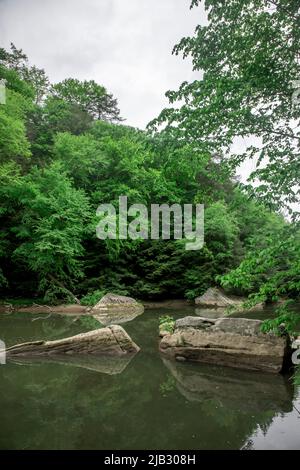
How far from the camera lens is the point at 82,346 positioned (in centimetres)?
841

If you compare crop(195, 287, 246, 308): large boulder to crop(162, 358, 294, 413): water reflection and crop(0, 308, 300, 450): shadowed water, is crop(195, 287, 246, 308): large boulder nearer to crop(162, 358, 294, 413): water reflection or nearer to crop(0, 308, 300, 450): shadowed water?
crop(0, 308, 300, 450): shadowed water

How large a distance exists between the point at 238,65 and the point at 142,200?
18.1 m

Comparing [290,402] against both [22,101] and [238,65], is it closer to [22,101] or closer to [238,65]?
[238,65]

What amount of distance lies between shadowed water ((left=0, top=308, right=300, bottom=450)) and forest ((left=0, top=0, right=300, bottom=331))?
164cm

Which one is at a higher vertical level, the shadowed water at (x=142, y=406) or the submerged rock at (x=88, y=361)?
the shadowed water at (x=142, y=406)

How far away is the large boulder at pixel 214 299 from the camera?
65.3 feet

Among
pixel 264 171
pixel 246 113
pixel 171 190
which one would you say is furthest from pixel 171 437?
pixel 171 190
